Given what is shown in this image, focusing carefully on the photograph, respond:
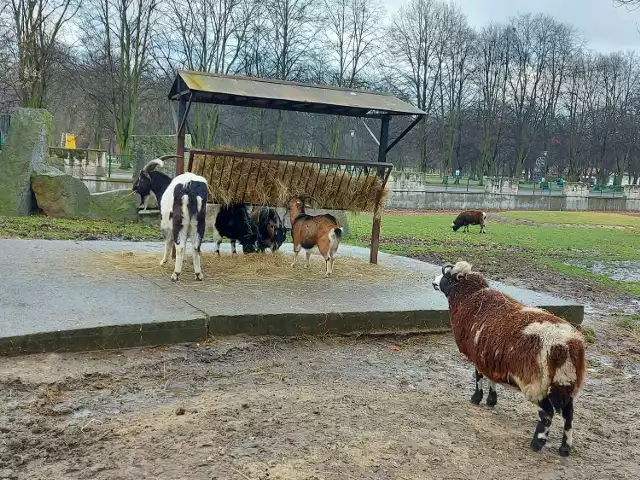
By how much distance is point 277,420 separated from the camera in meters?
4.25

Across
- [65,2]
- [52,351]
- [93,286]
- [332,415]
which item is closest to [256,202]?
[93,286]

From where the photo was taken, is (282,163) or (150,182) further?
(282,163)

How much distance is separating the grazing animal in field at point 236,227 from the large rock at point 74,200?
8.16 metres

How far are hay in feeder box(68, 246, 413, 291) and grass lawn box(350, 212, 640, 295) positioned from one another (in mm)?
3832

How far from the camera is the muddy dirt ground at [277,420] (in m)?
3.59

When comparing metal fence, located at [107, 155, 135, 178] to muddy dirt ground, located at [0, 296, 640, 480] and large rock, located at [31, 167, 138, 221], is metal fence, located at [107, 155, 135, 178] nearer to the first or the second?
large rock, located at [31, 167, 138, 221]

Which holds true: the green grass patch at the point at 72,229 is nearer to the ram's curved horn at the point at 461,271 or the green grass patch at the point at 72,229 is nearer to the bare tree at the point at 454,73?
the ram's curved horn at the point at 461,271

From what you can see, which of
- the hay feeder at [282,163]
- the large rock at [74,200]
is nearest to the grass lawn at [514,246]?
the hay feeder at [282,163]

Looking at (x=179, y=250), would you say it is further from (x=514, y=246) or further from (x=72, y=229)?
(x=514, y=246)

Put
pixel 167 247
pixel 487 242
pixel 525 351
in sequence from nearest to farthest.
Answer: pixel 525 351
pixel 167 247
pixel 487 242

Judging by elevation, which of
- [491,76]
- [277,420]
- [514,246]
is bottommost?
[277,420]

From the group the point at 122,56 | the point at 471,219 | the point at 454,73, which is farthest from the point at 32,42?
the point at 454,73

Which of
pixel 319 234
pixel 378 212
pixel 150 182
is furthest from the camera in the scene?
pixel 378 212

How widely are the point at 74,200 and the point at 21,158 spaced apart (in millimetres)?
1839
